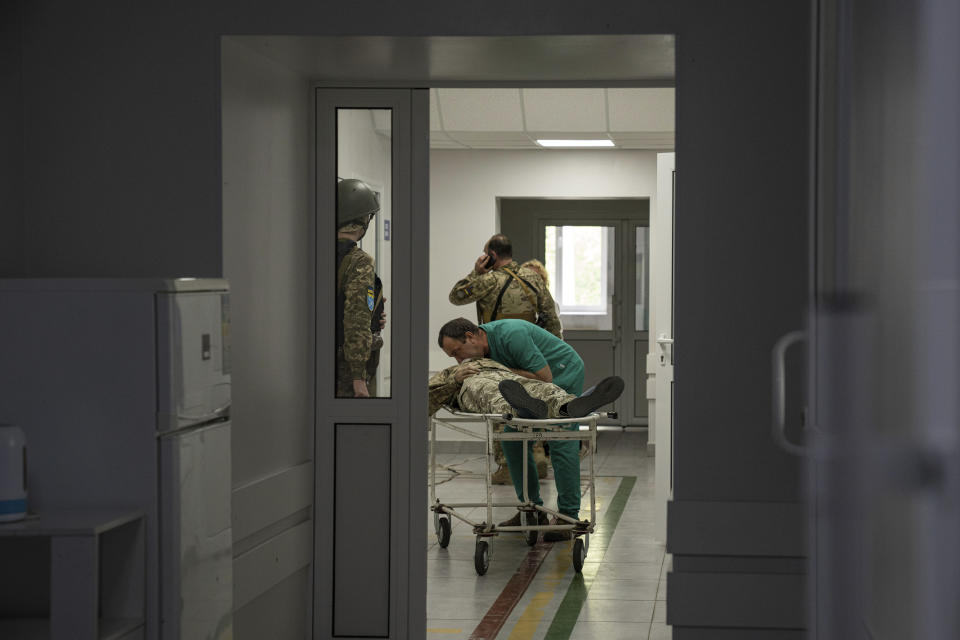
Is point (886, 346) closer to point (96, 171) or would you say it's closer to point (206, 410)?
point (206, 410)

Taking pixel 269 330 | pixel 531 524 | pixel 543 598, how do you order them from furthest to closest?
1. pixel 531 524
2. pixel 543 598
3. pixel 269 330

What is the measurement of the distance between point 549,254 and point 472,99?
4045 mm

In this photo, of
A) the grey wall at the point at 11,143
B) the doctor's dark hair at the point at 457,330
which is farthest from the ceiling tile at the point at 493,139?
the grey wall at the point at 11,143

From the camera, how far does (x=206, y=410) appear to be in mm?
3109

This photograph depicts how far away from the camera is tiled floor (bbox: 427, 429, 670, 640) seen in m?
4.95

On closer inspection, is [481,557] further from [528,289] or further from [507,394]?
[528,289]

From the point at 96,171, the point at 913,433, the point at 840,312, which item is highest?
the point at 96,171

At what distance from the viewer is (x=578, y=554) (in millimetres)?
5953

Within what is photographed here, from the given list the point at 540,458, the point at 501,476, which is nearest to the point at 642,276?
the point at 540,458

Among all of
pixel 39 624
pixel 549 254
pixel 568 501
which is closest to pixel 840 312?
pixel 39 624

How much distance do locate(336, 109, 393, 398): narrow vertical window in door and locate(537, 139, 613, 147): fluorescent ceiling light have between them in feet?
16.7

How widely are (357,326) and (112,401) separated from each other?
5.19 feet

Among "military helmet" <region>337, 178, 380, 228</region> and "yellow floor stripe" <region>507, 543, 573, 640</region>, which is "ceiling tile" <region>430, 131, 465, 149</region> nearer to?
"yellow floor stripe" <region>507, 543, 573, 640</region>

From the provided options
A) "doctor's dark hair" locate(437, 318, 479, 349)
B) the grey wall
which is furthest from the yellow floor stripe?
the grey wall
